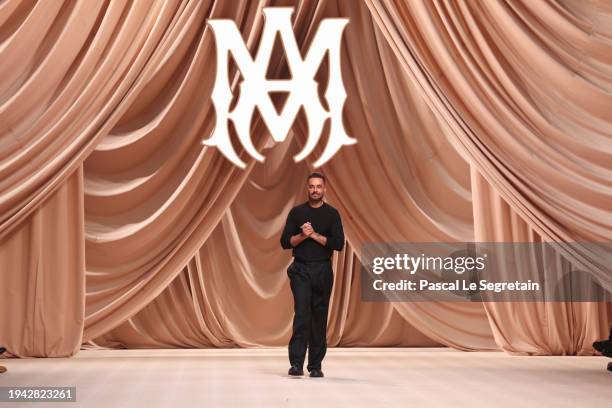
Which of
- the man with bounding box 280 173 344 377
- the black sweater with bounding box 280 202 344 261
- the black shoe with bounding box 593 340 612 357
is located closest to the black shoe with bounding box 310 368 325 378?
the man with bounding box 280 173 344 377

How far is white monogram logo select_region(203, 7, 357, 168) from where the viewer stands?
657 cm

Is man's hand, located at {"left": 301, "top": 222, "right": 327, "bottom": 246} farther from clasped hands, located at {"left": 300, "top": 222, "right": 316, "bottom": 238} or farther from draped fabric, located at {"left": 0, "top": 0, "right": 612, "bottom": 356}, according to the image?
draped fabric, located at {"left": 0, "top": 0, "right": 612, "bottom": 356}

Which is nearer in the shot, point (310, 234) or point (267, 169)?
point (310, 234)

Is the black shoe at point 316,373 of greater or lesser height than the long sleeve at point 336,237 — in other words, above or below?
below

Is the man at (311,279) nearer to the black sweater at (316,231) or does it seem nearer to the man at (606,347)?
the black sweater at (316,231)

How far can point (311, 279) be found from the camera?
5.29 metres

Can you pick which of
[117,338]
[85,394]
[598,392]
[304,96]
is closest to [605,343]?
[598,392]

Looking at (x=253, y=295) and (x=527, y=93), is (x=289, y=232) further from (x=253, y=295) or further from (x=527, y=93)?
(x=253, y=295)

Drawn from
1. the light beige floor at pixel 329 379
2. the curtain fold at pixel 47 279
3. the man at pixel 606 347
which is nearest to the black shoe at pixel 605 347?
the man at pixel 606 347

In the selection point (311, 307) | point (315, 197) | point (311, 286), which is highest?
point (315, 197)

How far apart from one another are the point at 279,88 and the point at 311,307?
210cm

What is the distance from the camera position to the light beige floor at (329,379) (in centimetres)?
436
